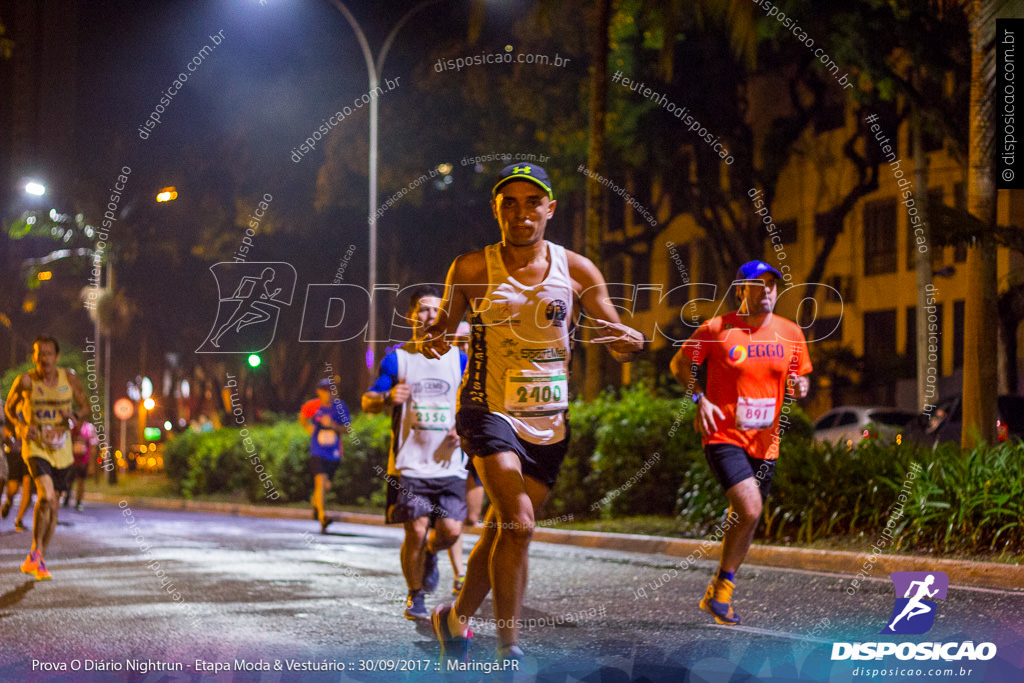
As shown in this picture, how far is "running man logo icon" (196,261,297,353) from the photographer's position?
23619 mm

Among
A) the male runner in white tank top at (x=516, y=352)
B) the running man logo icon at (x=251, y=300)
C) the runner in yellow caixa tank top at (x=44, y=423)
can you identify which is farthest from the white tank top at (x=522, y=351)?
the running man logo icon at (x=251, y=300)

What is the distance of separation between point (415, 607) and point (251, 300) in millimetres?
16530

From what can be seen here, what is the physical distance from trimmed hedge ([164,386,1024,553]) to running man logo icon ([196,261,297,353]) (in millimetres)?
4518

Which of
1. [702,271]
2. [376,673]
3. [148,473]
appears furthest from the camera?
[702,271]

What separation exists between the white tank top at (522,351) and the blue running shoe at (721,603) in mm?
2251

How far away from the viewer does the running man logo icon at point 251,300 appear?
2362 cm

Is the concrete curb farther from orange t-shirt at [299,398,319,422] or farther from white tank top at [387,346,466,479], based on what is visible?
white tank top at [387,346,466,479]

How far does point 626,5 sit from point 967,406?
1106 cm

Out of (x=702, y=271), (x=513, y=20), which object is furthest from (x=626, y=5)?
(x=702, y=271)

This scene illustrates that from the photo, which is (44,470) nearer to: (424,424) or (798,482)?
(424,424)

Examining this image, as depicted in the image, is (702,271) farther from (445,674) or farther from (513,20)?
(445,674)

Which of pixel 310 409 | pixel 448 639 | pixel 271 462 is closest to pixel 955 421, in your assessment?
pixel 310 409

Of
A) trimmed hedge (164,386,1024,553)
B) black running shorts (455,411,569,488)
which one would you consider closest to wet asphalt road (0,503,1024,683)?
black running shorts (455,411,569,488)

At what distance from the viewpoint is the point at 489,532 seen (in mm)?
5379
